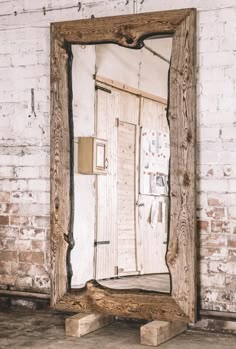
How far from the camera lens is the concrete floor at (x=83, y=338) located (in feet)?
10.00

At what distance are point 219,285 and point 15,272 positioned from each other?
4.47 feet

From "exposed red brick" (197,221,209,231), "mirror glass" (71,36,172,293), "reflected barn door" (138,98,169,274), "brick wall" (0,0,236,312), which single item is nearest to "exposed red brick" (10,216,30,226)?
"brick wall" (0,0,236,312)

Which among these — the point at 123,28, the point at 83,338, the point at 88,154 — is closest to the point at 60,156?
the point at 88,154

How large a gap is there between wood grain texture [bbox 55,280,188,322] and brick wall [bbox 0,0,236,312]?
21cm

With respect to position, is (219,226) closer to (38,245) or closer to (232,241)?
(232,241)

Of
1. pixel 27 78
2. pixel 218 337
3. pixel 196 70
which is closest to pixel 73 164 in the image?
pixel 27 78

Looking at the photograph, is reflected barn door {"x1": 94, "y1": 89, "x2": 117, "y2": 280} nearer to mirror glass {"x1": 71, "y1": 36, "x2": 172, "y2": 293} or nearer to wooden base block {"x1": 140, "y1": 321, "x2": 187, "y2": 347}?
mirror glass {"x1": 71, "y1": 36, "x2": 172, "y2": 293}

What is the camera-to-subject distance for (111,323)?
3.55 meters

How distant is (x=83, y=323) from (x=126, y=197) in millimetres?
1099

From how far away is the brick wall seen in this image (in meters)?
3.32

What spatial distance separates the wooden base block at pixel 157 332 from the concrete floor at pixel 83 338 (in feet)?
0.11

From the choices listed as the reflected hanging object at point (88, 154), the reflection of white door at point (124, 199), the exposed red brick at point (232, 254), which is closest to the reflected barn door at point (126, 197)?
the reflection of white door at point (124, 199)

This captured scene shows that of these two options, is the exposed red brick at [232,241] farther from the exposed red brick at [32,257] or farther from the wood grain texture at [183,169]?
the exposed red brick at [32,257]

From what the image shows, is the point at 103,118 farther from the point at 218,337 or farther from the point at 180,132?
the point at 218,337
